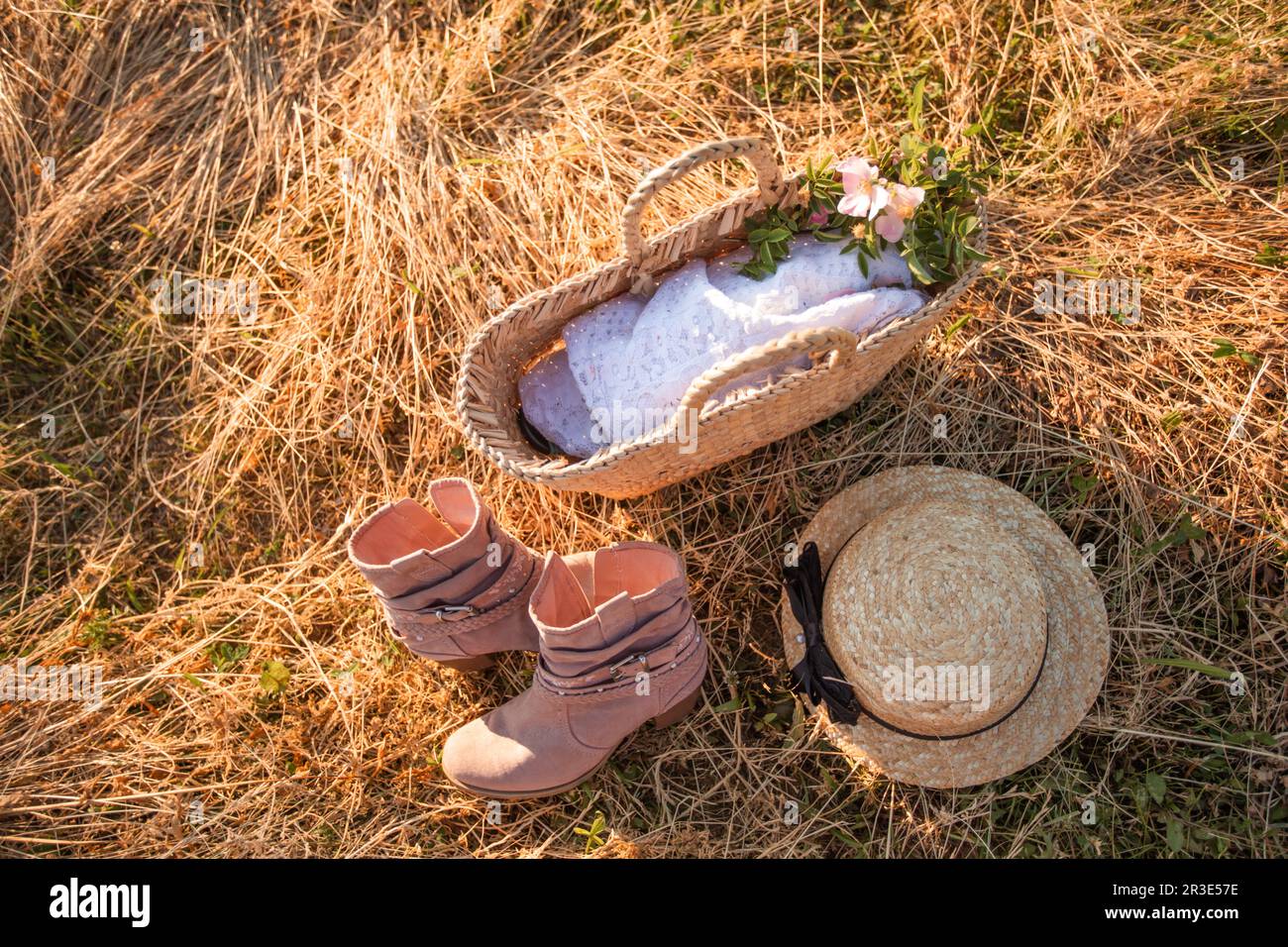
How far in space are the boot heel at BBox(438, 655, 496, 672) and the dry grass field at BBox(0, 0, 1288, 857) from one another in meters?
0.09

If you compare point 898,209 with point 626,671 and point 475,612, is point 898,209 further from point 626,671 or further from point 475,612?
point 475,612

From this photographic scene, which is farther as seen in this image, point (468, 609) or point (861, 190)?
point (468, 609)

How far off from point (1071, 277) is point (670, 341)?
50.5 inches

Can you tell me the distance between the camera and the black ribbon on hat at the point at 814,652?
2133mm

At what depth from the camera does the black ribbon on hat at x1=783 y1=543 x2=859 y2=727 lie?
84.0 inches

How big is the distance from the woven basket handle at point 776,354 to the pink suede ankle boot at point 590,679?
1.54 ft

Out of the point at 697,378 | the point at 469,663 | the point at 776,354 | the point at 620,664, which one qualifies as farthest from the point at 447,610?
the point at 776,354

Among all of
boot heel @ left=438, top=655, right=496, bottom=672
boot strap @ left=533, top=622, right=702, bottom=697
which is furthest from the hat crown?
boot heel @ left=438, top=655, right=496, bottom=672

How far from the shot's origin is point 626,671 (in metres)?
2.09

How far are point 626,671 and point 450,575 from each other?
504 mm

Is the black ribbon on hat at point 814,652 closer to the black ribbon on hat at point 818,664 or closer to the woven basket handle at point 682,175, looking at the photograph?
the black ribbon on hat at point 818,664

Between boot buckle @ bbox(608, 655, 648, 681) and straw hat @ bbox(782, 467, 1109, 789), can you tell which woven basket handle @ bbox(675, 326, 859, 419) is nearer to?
straw hat @ bbox(782, 467, 1109, 789)

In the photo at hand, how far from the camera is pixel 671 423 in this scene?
1.94 metres

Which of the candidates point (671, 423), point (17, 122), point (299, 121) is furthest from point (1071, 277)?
point (17, 122)
